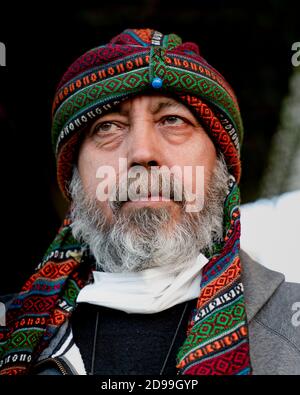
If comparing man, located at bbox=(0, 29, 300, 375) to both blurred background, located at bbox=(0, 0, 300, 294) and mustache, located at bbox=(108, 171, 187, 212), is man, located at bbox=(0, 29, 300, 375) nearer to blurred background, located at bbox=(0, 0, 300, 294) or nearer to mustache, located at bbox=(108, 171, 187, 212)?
mustache, located at bbox=(108, 171, 187, 212)

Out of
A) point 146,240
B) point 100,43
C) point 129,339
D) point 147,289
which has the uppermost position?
point 100,43

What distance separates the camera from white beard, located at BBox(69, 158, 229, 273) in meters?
1.82

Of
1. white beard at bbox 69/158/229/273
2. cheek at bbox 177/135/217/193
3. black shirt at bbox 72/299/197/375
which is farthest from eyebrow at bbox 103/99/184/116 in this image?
black shirt at bbox 72/299/197/375

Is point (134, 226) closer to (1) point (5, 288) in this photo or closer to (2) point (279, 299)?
(2) point (279, 299)

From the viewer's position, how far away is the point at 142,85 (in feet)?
5.98

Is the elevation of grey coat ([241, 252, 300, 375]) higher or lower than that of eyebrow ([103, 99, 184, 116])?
lower

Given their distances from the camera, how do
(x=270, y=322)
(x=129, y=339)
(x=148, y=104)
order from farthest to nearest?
(x=148, y=104) < (x=129, y=339) < (x=270, y=322)

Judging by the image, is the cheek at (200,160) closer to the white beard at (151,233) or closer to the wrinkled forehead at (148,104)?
the white beard at (151,233)

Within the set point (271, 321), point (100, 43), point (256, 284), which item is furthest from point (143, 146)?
point (100, 43)

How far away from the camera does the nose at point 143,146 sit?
176cm

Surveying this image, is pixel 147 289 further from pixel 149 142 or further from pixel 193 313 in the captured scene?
pixel 149 142

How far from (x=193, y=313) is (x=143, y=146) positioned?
1.84 feet

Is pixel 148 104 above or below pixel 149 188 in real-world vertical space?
above

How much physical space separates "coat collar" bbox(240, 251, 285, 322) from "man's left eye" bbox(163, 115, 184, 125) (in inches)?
20.1
